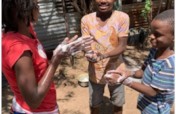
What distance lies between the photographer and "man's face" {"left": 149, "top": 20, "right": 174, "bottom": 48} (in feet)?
6.69

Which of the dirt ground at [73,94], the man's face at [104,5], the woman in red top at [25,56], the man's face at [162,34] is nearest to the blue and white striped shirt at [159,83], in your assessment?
the man's face at [162,34]

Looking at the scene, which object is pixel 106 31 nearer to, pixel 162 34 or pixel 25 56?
pixel 162 34

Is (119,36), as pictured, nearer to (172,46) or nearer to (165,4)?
(172,46)

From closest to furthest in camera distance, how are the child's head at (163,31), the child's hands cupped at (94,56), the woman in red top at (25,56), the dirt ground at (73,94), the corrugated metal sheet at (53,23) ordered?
the woman in red top at (25,56)
the child's head at (163,31)
the child's hands cupped at (94,56)
the dirt ground at (73,94)
the corrugated metal sheet at (53,23)

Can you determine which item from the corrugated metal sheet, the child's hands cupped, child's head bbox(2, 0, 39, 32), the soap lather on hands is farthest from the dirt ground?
child's head bbox(2, 0, 39, 32)

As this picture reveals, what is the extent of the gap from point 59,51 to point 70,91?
2936mm

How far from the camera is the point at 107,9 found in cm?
303

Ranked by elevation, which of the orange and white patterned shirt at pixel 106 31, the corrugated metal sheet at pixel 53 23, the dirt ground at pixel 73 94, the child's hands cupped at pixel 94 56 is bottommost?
the dirt ground at pixel 73 94

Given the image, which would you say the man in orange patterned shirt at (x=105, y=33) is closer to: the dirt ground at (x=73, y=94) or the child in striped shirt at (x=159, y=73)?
the child in striped shirt at (x=159, y=73)

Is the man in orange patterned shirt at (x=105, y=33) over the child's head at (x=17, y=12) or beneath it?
beneath

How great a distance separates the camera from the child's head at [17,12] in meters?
1.81

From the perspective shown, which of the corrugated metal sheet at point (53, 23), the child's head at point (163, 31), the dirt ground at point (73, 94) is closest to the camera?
the child's head at point (163, 31)

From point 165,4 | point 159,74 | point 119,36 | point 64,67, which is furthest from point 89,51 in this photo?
point 165,4

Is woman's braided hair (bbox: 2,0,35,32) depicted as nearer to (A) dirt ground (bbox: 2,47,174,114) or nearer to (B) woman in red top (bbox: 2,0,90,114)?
(B) woman in red top (bbox: 2,0,90,114)
